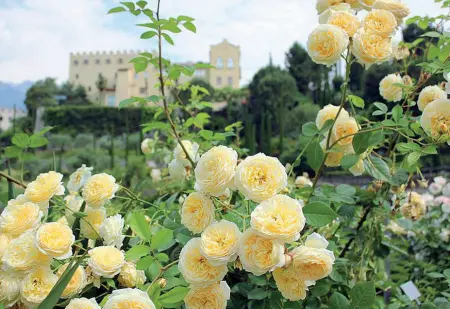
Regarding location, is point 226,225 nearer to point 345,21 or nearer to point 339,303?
point 339,303

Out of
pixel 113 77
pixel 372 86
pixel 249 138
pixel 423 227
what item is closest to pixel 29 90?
pixel 113 77

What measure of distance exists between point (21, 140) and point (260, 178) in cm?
51

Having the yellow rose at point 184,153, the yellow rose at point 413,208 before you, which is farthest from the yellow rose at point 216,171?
the yellow rose at point 413,208

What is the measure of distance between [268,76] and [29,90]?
1699 cm

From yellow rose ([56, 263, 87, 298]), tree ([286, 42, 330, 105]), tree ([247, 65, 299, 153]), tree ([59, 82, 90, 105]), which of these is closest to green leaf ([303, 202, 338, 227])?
yellow rose ([56, 263, 87, 298])

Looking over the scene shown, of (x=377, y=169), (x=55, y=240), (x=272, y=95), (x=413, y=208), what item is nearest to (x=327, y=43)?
(x=377, y=169)

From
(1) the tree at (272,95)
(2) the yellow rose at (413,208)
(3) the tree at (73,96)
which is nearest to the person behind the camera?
(2) the yellow rose at (413,208)

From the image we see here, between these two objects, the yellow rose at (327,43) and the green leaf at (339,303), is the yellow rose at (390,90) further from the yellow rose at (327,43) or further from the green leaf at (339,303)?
the green leaf at (339,303)

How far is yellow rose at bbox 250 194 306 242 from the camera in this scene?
536mm

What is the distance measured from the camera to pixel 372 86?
1538 cm

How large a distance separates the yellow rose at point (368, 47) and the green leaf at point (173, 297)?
0.44 metres

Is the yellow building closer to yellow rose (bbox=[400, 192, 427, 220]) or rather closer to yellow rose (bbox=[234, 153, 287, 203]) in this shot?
yellow rose (bbox=[400, 192, 427, 220])

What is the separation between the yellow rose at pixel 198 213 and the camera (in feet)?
2.02

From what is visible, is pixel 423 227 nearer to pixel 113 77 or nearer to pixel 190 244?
pixel 190 244
